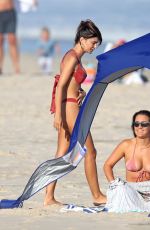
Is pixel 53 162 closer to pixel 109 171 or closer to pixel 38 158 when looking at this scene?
pixel 109 171

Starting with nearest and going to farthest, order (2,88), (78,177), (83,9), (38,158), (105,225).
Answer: (105,225)
(78,177)
(38,158)
(2,88)
(83,9)

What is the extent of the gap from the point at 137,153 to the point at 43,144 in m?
3.89

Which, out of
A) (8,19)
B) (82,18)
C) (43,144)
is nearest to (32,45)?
(82,18)

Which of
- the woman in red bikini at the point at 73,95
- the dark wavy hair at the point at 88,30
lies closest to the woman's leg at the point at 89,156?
the woman in red bikini at the point at 73,95

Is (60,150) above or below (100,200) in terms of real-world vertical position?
above

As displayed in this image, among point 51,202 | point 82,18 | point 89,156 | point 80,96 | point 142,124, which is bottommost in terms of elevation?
point 51,202

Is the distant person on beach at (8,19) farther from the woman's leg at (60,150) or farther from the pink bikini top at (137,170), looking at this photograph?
the pink bikini top at (137,170)

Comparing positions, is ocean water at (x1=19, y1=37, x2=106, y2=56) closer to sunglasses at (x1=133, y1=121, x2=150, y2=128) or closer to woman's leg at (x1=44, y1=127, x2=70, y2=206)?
woman's leg at (x1=44, y1=127, x2=70, y2=206)

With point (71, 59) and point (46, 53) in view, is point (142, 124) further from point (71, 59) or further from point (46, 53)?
point (46, 53)

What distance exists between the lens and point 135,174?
Answer: 793cm

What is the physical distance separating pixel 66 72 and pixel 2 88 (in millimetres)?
9790

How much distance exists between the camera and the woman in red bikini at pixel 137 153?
7.91m

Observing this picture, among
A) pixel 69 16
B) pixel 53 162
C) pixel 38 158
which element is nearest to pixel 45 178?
pixel 53 162

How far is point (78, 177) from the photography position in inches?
379
